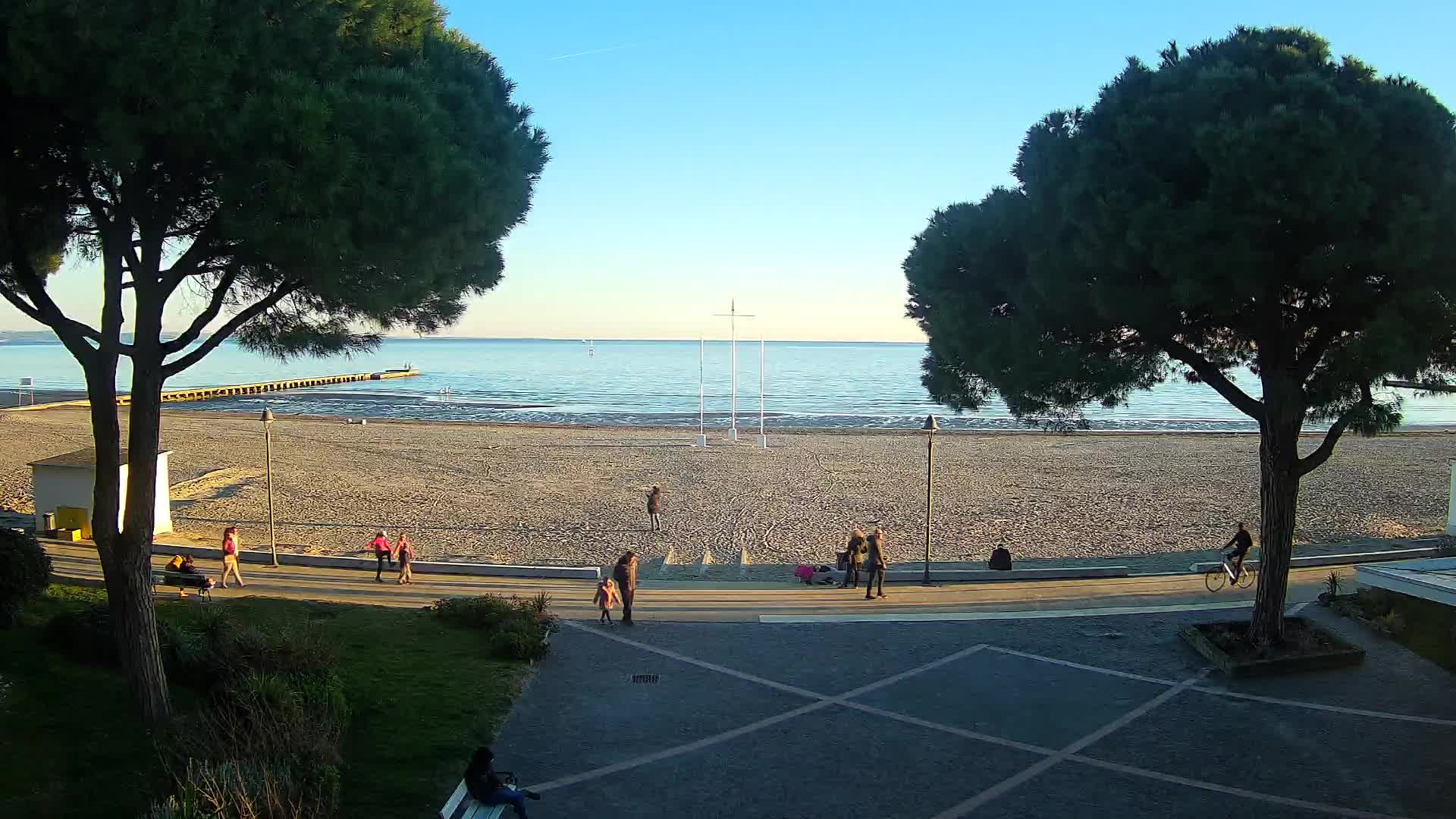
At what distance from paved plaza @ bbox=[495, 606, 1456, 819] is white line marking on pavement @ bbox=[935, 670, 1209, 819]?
1.0 inches

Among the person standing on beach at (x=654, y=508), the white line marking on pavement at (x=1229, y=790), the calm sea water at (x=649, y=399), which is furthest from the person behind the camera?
the calm sea water at (x=649, y=399)

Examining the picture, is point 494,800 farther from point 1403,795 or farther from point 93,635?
point 1403,795

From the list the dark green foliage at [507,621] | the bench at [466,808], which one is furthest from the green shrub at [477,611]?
the bench at [466,808]

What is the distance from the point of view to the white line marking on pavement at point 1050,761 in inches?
307

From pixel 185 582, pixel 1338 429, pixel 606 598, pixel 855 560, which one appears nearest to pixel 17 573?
pixel 185 582

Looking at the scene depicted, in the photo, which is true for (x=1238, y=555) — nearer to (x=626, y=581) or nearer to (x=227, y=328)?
(x=626, y=581)

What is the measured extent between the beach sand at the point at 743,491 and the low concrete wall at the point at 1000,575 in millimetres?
3647

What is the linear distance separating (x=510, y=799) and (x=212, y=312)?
517 cm

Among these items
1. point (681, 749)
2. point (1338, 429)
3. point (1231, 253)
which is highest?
point (1231, 253)

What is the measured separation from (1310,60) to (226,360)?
181 m

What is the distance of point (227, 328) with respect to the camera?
8.77 meters

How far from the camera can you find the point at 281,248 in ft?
23.2

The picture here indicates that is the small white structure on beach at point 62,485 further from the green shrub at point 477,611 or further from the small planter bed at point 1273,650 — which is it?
the small planter bed at point 1273,650

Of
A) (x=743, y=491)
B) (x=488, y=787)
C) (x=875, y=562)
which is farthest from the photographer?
(x=743, y=491)
